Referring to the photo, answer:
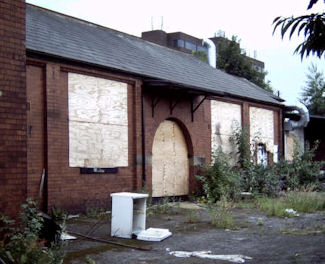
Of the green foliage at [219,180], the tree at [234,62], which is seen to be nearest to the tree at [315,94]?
the tree at [234,62]

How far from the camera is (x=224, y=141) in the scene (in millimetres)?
17766

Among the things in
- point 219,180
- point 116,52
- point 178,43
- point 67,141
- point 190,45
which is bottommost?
point 219,180

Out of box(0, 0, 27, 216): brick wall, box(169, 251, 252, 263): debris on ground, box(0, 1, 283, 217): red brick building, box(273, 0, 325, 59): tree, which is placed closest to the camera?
box(273, 0, 325, 59): tree

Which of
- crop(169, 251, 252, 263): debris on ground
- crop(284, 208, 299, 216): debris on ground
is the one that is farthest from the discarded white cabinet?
crop(284, 208, 299, 216): debris on ground

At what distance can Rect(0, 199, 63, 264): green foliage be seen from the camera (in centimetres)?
480

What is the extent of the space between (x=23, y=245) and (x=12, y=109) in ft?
6.28

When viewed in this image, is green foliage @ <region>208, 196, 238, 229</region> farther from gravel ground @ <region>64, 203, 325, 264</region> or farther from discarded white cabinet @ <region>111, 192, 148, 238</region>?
discarded white cabinet @ <region>111, 192, 148, 238</region>

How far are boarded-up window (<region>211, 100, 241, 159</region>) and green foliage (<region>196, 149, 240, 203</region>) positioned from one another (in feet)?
5.63

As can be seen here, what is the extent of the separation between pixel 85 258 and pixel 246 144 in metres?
12.2

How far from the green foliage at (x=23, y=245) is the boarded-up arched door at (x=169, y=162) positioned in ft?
28.5

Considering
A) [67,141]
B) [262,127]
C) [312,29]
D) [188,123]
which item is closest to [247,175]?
[188,123]

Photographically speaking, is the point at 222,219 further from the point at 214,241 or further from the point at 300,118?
the point at 300,118

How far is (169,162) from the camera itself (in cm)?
1525

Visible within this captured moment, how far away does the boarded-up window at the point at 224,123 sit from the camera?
1717cm
